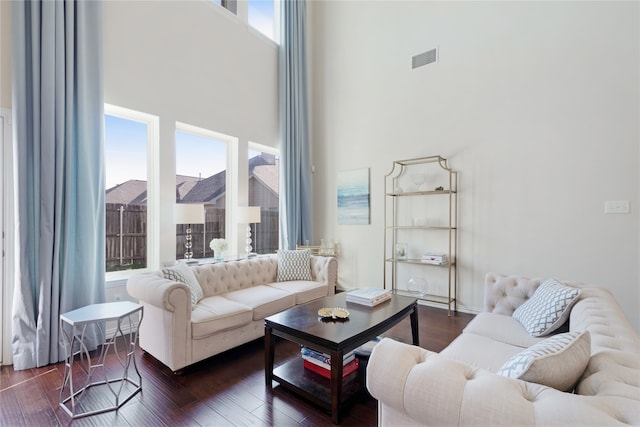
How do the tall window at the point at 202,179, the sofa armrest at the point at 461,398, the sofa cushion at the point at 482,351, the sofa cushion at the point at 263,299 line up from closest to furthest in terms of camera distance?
the sofa armrest at the point at 461,398, the sofa cushion at the point at 482,351, the sofa cushion at the point at 263,299, the tall window at the point at 202,179

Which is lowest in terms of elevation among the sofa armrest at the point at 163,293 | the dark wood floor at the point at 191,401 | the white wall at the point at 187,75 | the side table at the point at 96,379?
the dark wood floor at the point at 191,401

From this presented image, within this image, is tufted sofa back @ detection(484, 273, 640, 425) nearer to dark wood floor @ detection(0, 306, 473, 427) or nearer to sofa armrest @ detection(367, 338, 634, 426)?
sofa armrest @ detection(367, 338, 634, 426)

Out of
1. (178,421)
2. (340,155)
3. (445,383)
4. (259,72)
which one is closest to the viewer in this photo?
(445,383)

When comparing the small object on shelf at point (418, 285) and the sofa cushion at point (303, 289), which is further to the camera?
the small object on shelf at point (418, 285)

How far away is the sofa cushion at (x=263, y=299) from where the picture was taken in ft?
9.34

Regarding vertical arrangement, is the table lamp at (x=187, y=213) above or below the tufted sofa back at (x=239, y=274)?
above

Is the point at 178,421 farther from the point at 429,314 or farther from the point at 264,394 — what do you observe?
the point at 429,314

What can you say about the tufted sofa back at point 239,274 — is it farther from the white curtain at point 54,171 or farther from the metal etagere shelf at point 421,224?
the metal etagere shelf at point 421,224

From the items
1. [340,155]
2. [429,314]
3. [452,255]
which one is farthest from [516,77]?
[429,314]

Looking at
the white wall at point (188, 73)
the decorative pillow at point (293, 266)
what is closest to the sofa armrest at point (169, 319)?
the white wall at point (188, 73)

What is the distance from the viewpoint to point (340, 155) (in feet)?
16.9

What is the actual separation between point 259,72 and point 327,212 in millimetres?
2439

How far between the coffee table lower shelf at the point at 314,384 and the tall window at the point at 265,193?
2728mm

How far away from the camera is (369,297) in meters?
2.62
